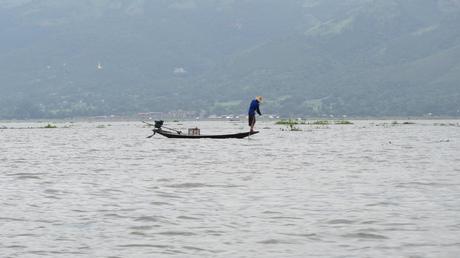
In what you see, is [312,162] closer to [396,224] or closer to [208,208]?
[208,208]

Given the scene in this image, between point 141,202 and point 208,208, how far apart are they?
78.3 inches

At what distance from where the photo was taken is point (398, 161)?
120ft

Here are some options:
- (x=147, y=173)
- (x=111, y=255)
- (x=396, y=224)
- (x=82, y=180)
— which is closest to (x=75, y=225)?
(x=111, y=255)

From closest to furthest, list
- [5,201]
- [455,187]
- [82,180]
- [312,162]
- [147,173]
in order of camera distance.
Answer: [5,201], [455,187], [82,180], [147,173], [312,162]

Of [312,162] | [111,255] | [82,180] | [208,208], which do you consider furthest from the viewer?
[312,162]

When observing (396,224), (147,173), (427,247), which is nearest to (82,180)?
(147,173)

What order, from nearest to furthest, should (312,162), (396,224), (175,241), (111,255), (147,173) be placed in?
(111,255) < (175,241) < (396,224) < (147,173) < (312,162)

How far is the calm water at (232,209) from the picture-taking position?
53.2 ft

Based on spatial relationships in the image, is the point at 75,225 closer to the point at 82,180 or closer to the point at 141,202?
the point at 141,202

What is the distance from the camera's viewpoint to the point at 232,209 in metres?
20.8

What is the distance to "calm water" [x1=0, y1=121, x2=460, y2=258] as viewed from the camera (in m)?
16.2

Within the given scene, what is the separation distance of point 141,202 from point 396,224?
6625 mm

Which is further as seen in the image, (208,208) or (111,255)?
(208,208)

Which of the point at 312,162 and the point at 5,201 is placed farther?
the point at 312,162
